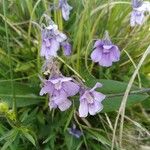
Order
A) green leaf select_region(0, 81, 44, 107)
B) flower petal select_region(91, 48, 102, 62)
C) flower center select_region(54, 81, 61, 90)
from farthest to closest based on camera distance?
green leaf select_region(0, 81, 44, 107), flower petal select_region(91, 48, 102, 62), flower center select_region(54, 81, 61, 90)

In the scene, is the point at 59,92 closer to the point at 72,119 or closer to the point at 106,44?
the point at 106,44

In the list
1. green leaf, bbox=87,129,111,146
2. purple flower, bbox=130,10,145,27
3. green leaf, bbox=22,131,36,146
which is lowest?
green leaf, bbox=87,129,111,146

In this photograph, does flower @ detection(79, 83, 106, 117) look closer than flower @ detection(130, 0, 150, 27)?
Yes

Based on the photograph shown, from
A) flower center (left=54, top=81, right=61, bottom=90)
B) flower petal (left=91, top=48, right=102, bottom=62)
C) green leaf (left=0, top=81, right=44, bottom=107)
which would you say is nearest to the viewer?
flower center (left=54, top=81, right=61, bottom=90)

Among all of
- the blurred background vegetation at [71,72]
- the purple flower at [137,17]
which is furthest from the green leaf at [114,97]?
the purple flower at [137,17]

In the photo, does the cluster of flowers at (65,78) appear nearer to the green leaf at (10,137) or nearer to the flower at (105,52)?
the flower at (105,52)

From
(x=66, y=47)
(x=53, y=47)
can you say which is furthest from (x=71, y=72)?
(x=53, y=47)

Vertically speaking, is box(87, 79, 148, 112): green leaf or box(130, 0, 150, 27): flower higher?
box(130, 0, 150, 27): flower

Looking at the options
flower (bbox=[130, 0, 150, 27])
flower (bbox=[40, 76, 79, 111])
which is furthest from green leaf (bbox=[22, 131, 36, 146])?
flower (bbox=[130, 0, 150, 27])

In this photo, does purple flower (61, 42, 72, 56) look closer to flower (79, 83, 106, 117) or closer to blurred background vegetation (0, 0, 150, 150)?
blurred background vegetation (0, 0, 150, 150)
